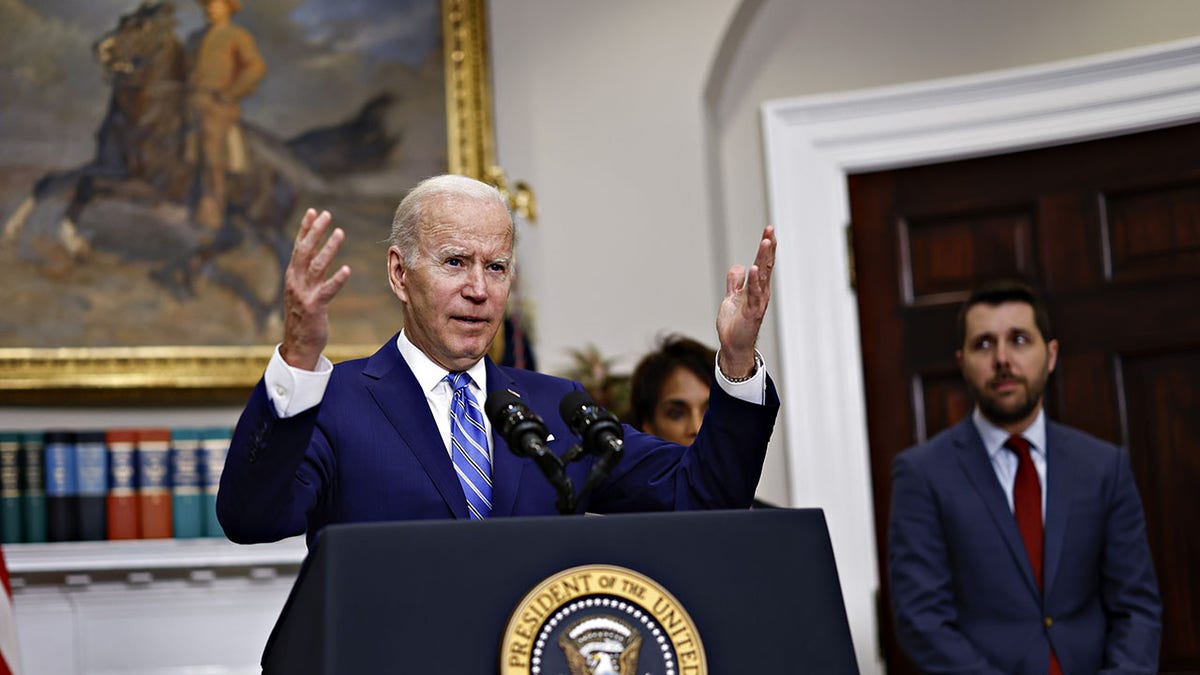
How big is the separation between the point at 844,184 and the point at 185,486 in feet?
7.13

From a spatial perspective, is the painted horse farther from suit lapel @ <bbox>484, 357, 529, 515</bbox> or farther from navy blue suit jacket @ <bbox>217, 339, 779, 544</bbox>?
suit lapel @ <bbox>484, 357, 529, 515</bbox>

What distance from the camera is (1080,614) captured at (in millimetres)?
3305

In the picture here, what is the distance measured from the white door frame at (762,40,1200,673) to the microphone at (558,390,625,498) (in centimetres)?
257

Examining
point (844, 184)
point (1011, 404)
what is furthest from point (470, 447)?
point (844, 184)

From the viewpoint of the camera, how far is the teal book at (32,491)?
3.73m

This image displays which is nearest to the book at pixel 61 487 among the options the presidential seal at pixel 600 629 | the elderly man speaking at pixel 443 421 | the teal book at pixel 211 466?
the teal book at pixel 211 466

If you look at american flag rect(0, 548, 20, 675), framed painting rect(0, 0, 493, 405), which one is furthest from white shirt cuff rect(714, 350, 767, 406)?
framed painting rect(0, 0, 493, 405)

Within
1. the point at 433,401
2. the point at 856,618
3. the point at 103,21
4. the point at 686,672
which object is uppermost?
the point at 103,21

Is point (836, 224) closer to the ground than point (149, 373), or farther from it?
farther from it

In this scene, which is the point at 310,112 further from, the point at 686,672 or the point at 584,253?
the point at 686,672

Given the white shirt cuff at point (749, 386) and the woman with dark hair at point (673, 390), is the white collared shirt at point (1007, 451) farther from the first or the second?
the white shirt cuff at point (749, 386)

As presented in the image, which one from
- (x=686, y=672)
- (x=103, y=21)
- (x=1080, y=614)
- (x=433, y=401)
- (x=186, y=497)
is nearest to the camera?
(x=686, y=672)

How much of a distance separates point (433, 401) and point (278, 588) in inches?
84.7

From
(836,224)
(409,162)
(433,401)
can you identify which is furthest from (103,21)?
(433,401)
